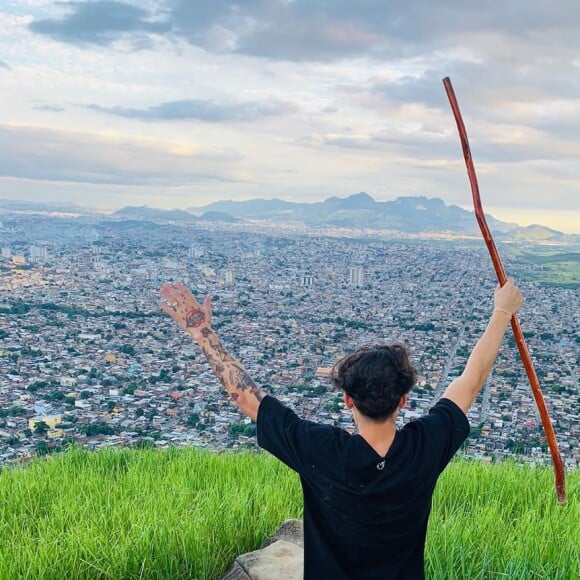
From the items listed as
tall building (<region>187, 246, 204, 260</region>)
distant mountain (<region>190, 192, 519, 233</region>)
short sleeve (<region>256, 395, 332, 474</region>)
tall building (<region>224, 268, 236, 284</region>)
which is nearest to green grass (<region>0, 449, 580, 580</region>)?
short sleeve (<region>256, 395, 332, 474</region>)

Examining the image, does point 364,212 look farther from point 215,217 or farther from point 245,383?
point 245,383

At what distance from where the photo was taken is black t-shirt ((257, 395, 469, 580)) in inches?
85.0

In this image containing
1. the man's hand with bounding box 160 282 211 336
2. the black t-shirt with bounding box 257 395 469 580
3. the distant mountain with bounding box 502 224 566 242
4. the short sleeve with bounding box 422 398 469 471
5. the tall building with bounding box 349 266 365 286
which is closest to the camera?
the black t-shirt with bounding box 257 395 469 580

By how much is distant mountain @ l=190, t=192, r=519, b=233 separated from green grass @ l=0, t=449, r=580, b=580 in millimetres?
89999

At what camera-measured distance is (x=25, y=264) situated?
41219 mm

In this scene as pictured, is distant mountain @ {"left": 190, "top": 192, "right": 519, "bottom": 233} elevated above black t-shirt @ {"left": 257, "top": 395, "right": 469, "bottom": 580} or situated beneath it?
elevated above

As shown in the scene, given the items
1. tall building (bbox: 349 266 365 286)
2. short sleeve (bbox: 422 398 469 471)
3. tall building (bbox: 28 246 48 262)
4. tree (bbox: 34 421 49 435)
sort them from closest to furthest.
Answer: short sleeve (bbox: 422 398 469 471)
tree (bbox: 34 421 49 435)
tall building (bbox: 28 246 48 262)
tall building (bbox: 349 266 365 286)

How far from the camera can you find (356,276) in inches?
1821

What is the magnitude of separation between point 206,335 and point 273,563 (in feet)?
4.43

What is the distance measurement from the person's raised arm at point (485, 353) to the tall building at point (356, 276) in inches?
1614

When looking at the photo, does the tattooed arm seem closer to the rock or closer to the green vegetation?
the rock

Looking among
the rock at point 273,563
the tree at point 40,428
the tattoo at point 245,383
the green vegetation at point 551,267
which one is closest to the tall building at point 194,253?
the green vegetation at point 551,267

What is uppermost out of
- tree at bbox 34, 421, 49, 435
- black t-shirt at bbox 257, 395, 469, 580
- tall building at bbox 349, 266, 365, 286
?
black t-shirt at bbox 257, 395, 469, 580

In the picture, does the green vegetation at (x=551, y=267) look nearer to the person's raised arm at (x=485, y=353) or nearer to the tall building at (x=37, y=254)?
the tall building at (x=37, y=254)
